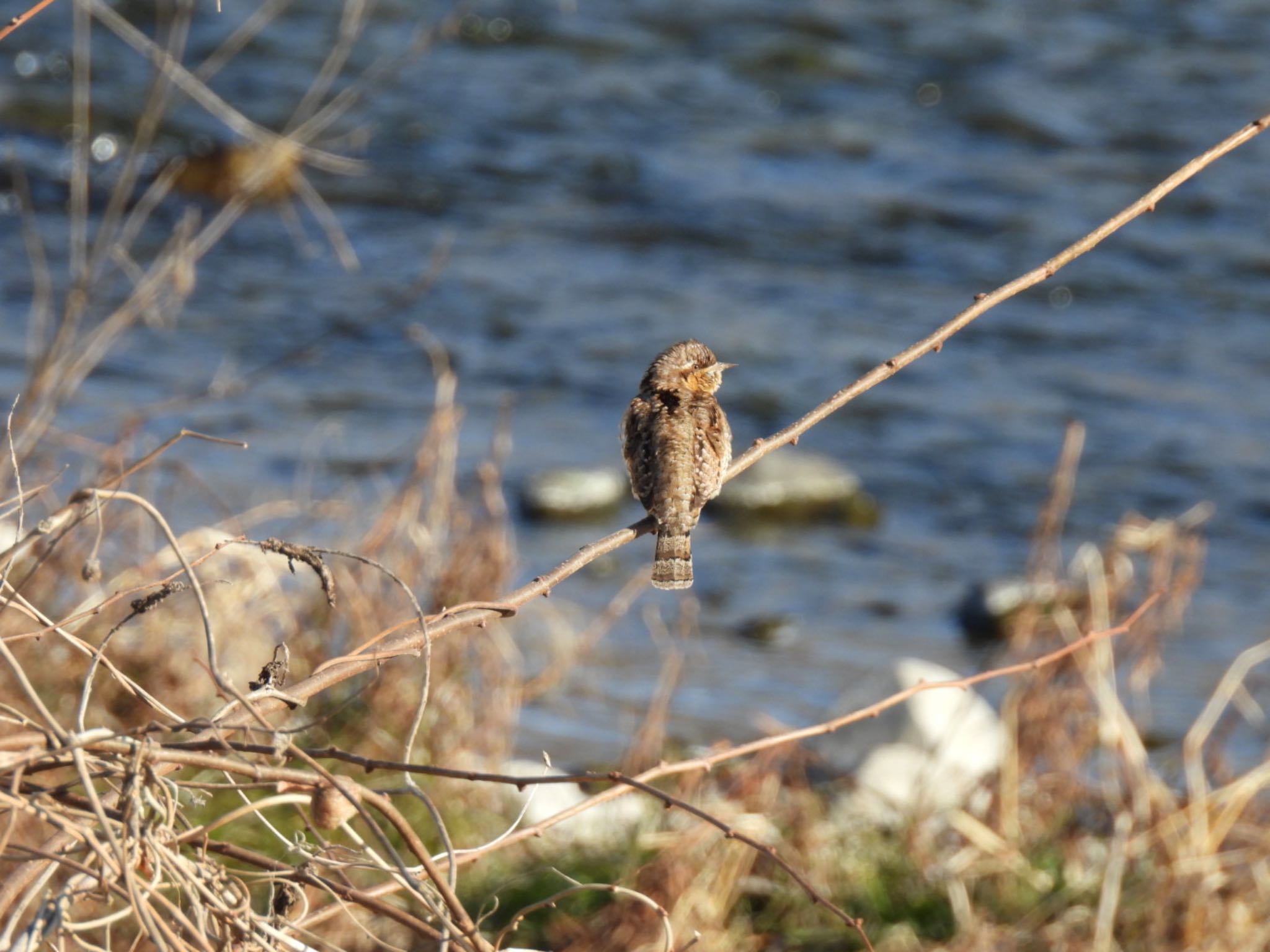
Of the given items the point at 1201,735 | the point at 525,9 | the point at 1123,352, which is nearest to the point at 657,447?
the point at 1201,735

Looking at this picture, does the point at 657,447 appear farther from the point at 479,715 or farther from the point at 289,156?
the point at 479,715

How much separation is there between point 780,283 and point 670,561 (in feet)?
30.6

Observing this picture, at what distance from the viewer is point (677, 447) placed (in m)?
3.58

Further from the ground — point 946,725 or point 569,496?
point 569,496

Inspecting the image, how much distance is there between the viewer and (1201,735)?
4836 millimetres

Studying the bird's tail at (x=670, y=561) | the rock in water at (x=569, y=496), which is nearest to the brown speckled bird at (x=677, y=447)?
the bird's tail at (x=670, y=561)

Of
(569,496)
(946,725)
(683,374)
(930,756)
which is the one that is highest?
(683,374)

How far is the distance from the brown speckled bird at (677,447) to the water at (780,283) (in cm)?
378

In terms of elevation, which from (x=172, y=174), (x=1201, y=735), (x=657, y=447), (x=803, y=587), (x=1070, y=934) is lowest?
(x=803, y=587)

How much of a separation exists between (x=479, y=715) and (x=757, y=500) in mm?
4619

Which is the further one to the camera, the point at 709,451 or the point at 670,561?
the point at 709,451

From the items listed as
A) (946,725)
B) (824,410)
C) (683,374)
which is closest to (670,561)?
(683,374)

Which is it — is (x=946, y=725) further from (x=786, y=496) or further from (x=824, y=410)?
(x=824, y=410)

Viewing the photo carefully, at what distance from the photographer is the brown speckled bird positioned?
3.48m
